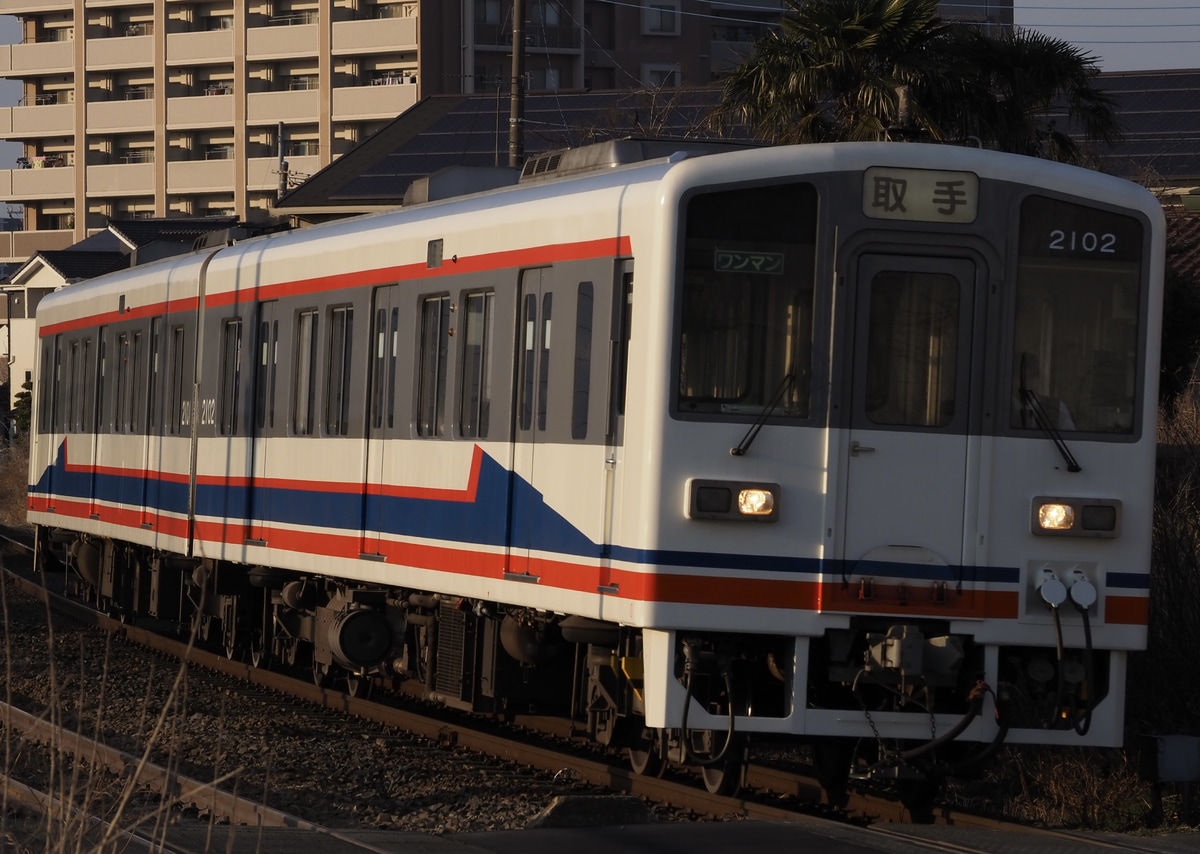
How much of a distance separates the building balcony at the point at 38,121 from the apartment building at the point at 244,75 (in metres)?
0.06

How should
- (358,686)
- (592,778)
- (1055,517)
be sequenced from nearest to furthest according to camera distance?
1. (1055,517)
2. (592,778)
3. (358,686)

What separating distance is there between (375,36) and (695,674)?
6550 centimetres

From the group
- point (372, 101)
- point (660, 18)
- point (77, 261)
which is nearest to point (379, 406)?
point (77, 261)

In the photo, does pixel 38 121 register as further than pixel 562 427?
Yes

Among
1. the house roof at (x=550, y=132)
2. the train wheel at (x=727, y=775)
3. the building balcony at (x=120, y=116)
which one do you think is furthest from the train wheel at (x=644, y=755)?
the building balcony at (x=120, y=116)

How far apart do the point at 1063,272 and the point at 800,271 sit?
1.24 m

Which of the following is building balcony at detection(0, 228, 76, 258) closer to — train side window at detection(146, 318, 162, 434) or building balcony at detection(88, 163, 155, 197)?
building balcony at detection(88, 163, 155, 197)

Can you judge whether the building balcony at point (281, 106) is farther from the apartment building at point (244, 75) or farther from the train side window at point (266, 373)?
the train side window at point (266, 373)

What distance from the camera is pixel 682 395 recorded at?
324 inches

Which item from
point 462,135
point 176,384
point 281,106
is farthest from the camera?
point 281,106

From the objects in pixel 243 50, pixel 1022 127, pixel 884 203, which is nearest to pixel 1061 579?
pixel 884 203

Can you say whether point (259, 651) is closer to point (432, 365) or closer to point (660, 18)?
point (432, 365)

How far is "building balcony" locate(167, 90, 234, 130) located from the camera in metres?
74.4

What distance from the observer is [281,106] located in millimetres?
72812
